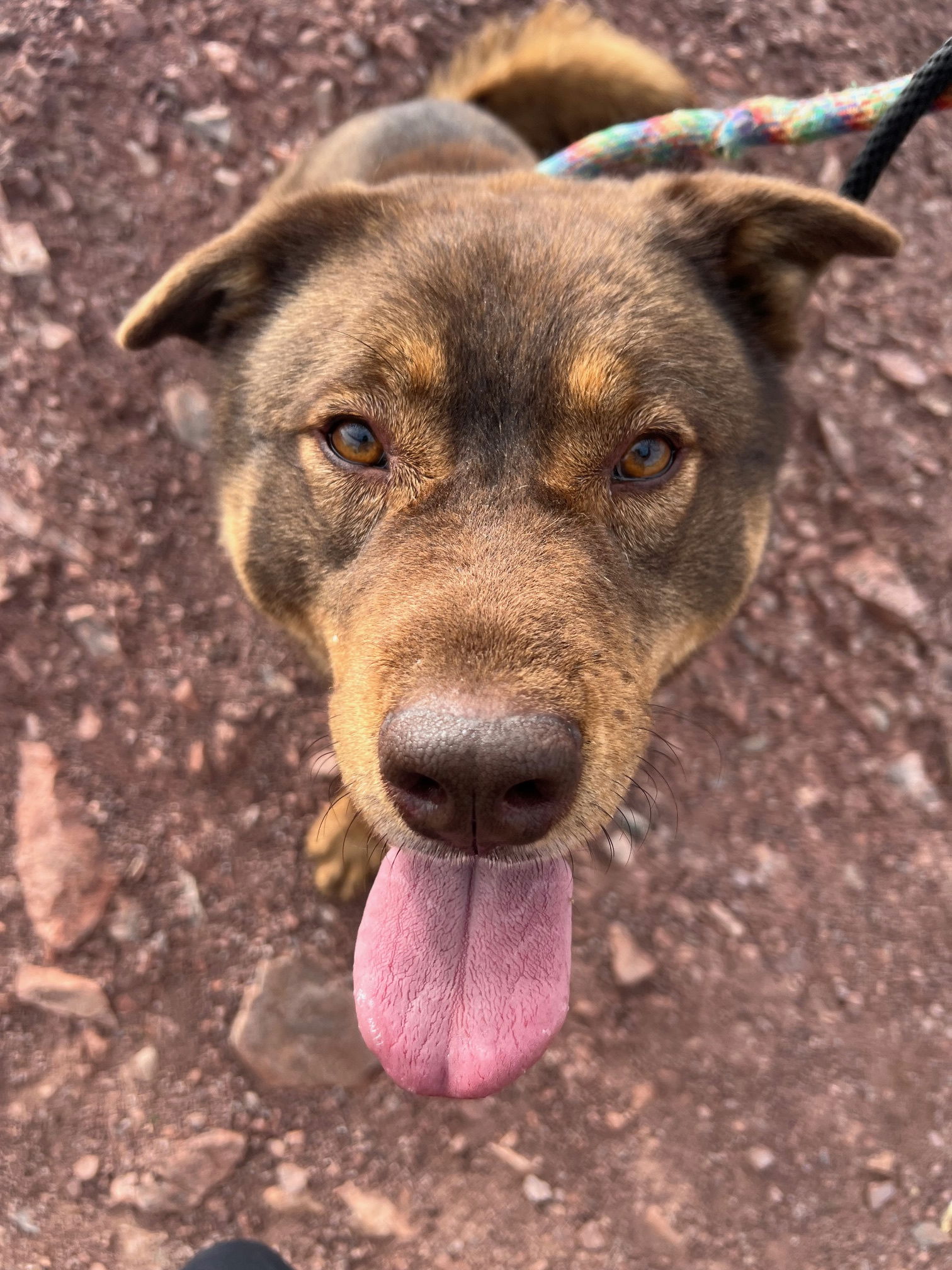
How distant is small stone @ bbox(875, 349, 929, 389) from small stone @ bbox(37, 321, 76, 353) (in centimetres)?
387

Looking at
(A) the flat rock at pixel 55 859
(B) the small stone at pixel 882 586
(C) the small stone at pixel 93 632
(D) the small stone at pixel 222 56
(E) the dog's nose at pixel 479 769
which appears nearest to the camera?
(E) the dog's nose at pixel 479 769

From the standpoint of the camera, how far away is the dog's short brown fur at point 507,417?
2160 mm

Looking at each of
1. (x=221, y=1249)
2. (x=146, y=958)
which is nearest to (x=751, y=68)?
(x=146, y=958)

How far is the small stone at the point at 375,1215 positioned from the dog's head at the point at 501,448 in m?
2.00

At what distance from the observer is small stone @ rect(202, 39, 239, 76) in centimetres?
439

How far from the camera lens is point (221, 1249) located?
3188 millimetres

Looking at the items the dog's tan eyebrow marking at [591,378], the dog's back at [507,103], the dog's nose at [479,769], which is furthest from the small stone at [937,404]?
the dog's nose at [479,769]

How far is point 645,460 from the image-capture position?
248 centimetres

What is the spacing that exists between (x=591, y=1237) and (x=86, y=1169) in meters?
1.90

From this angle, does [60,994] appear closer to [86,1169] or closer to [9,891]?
[9,891]

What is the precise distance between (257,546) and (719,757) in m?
2.39

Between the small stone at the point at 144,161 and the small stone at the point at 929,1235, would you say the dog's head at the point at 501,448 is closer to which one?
the small stone at the point at 144,161

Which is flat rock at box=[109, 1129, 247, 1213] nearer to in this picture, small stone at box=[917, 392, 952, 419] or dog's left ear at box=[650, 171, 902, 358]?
dog's left ear at box=[650, 171, 902, 358]

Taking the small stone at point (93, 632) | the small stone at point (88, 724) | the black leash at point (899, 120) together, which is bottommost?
the small stone at point (88, 724)
